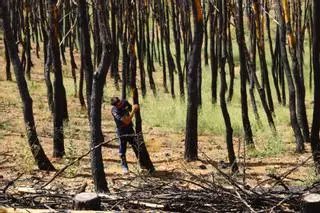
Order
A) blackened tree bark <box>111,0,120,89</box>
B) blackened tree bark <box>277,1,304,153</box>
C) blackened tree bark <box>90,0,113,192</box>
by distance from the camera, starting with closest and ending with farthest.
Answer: blackened tree bark <box>90,0,113,192</box> → blackened tree bark <box>111,0,120,89</box> → blackened tree bark <box>277,1,304,153</box>

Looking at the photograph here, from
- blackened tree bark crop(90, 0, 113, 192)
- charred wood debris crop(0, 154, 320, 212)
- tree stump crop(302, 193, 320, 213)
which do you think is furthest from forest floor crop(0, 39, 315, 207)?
tree stump crop(302, 193, 320, 213)

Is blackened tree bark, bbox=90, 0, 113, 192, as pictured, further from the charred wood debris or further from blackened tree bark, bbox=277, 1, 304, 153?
blackened tree bark, bbox=277, 1, 304, 153

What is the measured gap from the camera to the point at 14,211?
4859mm

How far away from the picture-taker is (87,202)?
15.4 feet

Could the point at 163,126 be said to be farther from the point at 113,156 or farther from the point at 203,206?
the point at 203,206

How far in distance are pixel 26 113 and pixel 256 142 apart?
658cm

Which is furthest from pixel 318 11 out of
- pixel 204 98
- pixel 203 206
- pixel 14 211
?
pixel 204 98

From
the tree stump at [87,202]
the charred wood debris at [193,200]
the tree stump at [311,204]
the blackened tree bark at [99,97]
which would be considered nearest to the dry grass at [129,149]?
the blackened tree bark at [99,97]

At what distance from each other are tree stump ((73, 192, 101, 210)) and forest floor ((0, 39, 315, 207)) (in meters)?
3.08

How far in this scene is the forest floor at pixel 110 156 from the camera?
10.2 m

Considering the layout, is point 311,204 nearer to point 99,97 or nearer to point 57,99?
point 99,97

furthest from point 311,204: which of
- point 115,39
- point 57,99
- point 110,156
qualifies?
point 115,39

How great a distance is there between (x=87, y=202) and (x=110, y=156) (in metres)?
8.69

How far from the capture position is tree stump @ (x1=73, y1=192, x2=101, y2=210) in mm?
4694
